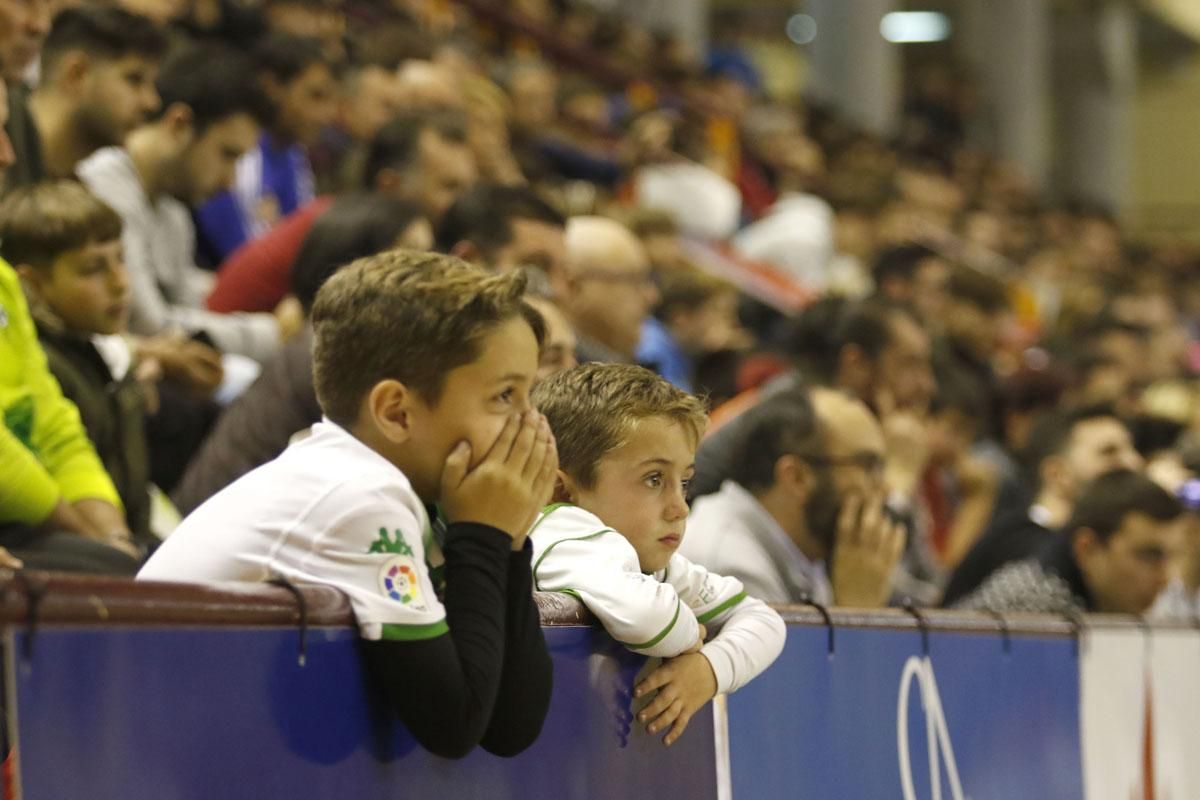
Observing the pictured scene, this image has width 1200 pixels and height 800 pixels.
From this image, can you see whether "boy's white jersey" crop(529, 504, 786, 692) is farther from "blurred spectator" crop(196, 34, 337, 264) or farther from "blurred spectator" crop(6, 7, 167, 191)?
"blurred spectator" crop(196, 34, 337, 264)

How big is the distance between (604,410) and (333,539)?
2.19 feet

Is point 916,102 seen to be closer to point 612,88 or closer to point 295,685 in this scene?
point 612,88

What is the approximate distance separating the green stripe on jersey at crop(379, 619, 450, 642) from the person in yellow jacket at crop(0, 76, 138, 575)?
1.31 metres

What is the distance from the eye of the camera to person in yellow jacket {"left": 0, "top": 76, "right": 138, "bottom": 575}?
3133 mm

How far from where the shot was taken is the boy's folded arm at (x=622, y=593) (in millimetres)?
2301

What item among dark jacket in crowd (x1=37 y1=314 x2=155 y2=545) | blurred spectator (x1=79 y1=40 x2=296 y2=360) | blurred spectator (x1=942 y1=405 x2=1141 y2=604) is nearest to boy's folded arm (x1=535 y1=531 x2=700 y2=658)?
dark jacket in crowd (x1=37 y1=314 x2=155 y2=545)

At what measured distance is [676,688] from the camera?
2381 mm

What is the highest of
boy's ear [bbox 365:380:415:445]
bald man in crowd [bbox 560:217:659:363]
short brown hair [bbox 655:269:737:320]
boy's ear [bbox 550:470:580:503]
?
short brown hair [bbox 655:269:737:320]

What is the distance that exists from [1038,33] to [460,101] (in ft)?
62.7

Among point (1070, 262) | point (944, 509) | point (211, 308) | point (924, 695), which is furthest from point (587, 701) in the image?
point (1070, 262)

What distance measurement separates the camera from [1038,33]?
2495 centimetres

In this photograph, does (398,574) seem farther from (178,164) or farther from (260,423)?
(178,164)

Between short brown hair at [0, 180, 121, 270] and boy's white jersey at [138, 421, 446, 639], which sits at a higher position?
short brown hair at [0, 180, 121, 270]

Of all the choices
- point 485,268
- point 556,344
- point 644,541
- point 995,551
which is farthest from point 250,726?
point 995,551
